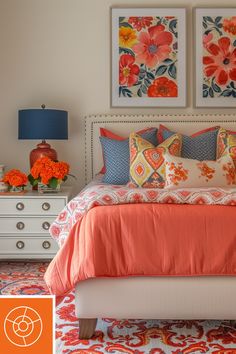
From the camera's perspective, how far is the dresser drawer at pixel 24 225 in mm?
3387

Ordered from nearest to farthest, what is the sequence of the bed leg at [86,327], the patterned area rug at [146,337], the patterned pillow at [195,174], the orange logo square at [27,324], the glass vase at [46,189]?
the orange logo square at [27,324] < the patterned area rug at [146,337] < the bed leg at [86,327] < the patterned pillow at [195,174] < the glass vase at [46,189]

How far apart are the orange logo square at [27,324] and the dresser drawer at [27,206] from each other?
252 cm

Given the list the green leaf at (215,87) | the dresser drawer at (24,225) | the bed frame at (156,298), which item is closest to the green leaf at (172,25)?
the green leaf at (215,87)

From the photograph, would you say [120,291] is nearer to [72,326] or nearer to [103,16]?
[72,326]

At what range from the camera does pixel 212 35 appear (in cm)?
397

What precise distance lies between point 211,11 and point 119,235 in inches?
102

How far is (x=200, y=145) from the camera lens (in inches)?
142

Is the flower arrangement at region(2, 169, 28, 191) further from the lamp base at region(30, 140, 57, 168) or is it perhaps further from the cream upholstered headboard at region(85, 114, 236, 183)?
the cream upholstered headboard at region(85, 114, 236, 183)

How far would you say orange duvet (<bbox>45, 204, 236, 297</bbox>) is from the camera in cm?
213

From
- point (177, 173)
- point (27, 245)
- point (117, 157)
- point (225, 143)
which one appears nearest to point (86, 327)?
point (177, 173)

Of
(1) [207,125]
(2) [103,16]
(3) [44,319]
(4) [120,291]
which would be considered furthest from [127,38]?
(3) [44,319]

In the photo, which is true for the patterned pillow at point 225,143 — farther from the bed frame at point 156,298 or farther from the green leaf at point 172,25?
the bed frame at point 156,298

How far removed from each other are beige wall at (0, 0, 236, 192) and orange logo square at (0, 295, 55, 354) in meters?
3.20

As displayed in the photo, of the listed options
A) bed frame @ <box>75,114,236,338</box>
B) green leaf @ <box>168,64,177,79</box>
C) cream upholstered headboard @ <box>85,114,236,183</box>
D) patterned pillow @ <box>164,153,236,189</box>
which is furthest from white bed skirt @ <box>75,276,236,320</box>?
green leaf @ <box>168,64,177,79</box>
